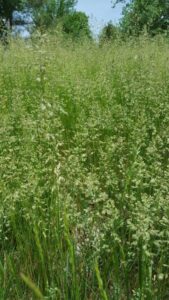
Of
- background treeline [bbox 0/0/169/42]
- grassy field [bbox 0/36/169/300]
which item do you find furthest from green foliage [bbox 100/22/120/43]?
grassy field [bbox 0/36/169/300]

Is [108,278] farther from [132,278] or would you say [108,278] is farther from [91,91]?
[91,91]

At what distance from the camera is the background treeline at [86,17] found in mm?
6250

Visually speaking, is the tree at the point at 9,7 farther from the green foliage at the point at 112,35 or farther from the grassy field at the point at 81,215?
the grassy field at the point at 81,215

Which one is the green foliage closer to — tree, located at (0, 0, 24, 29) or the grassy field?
the grassy field

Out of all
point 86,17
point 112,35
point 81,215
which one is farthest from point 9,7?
point 81,215

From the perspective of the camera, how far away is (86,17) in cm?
2644

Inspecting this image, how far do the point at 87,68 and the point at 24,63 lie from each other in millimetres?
707

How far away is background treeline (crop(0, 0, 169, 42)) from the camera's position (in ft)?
20.5

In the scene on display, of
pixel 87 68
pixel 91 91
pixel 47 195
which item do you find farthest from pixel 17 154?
pixel 87 68

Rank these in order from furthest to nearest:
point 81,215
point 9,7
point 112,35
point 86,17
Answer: point 9,7, point 86,17, point 112,35, point 81,215

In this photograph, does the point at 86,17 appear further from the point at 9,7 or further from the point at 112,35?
the point at 112,35

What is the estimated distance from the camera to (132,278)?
5.84 feet

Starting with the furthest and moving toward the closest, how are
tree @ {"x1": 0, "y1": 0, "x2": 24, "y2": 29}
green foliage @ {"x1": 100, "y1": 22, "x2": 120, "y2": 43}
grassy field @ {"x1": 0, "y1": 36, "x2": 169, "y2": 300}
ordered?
tree @ {"x1": 0, "y1": 0, "x2": 24, "y2": 29}, green foliage @ {"x1": 100, "y1": 22, "x2": 120, "y2": 43}, grassy field @ {"x1": 0, "y1": 36, "x2": 169, "y2": 300}

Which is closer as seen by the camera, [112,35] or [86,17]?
[112,35]
